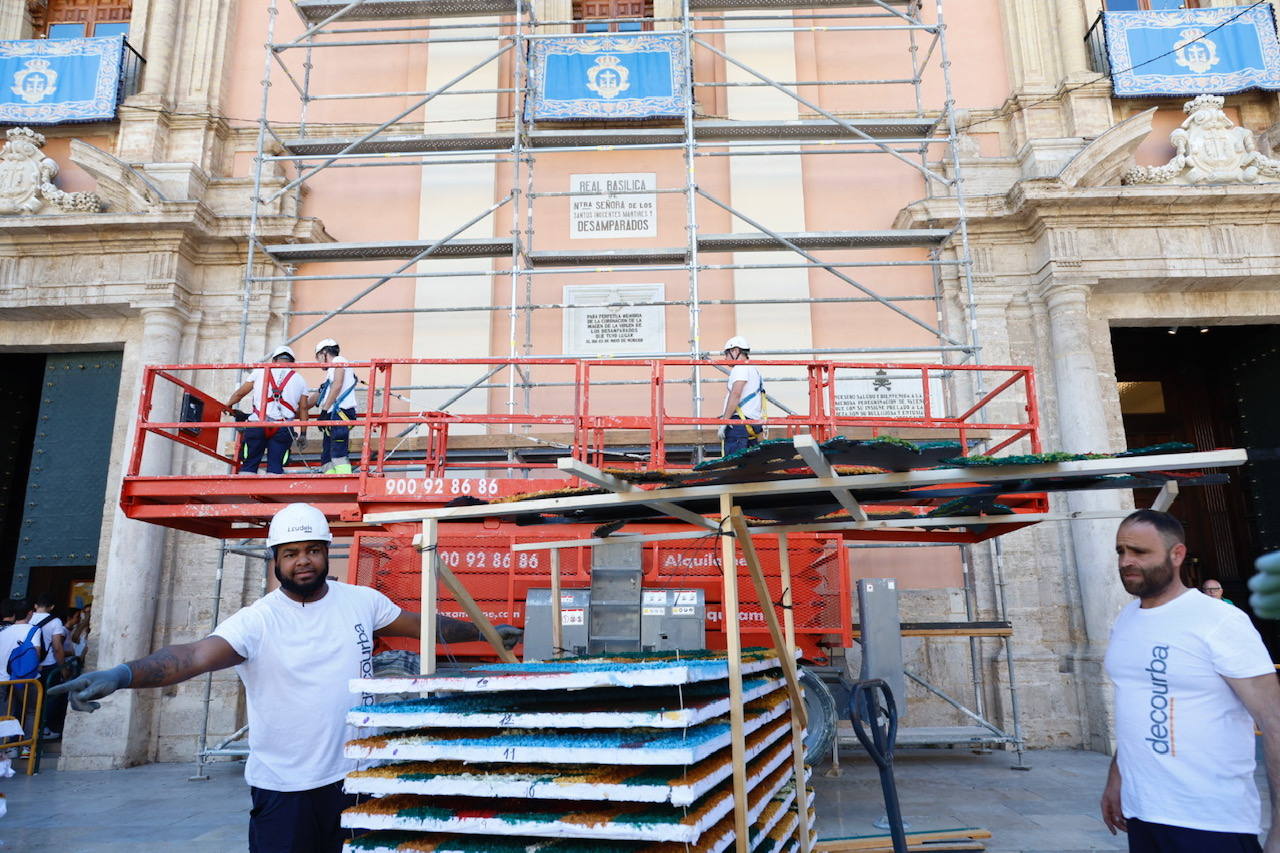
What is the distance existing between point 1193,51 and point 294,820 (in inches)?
558

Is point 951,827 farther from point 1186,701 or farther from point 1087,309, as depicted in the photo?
point 1087,309

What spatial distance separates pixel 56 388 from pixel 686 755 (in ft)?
41.7

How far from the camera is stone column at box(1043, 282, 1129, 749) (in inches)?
393

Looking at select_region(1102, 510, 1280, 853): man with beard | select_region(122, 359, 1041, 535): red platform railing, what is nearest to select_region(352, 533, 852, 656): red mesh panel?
select_region(122, 359, 1041, 535): red platform railing

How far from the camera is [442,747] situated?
3150 millimetres

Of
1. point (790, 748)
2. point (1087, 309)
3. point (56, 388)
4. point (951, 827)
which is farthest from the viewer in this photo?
point (56, 388)

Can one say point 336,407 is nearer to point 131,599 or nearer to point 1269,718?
point 131,599

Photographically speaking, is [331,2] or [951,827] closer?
[951,827]

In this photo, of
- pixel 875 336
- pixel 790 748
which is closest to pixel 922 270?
pixel 875 336

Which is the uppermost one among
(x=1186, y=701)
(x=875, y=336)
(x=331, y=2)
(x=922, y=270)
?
(x=331, y=2)

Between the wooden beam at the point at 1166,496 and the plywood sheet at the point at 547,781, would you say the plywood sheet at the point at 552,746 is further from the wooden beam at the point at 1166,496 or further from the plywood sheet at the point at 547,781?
the wooden beam at the point at 1166,496

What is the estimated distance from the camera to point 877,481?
3.68m

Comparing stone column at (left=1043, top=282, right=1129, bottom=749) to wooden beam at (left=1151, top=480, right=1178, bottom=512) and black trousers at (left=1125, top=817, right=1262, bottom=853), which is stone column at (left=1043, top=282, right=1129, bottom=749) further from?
black trousers at (left=1125, top=817, right=1262, bottom=853)

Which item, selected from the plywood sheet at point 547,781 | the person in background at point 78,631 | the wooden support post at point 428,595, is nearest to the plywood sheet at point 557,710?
the plywood sheet at point 547,781
